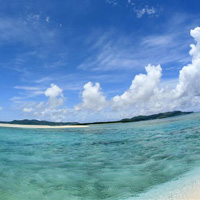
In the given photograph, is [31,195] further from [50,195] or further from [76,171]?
[76,171]

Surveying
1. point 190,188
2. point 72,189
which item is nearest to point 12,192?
point 72,189

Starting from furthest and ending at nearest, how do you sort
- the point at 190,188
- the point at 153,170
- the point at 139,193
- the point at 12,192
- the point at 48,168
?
the point at 48,168 → the point at 153,170 → the point at 12,192 → the point at 139,193 → the point at 190,188

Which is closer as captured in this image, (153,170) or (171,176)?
(171,176)

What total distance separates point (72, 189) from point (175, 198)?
3.73 metres

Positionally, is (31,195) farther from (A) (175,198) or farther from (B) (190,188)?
(B) (190,188)

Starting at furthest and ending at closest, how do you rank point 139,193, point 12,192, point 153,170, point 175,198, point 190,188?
point 153,170, point 12,192, point 139,193, point 190,188, point 175,198

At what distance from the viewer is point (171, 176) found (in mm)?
8250

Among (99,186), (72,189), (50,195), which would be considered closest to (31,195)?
(50,195)

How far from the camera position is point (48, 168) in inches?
427

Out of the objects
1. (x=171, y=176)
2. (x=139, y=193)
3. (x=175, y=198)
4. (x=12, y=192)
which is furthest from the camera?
(x=171, y=176)

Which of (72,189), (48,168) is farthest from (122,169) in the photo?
→ (48,168)

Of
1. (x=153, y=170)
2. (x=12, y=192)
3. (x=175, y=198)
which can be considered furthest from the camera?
(x=153, y=170)

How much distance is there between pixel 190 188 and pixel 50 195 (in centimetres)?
462

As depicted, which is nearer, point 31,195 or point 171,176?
point 31,195
